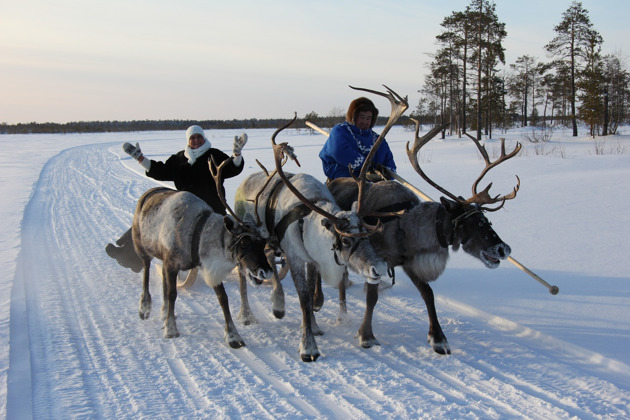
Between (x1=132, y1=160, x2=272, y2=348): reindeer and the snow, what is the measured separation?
0.31 meters

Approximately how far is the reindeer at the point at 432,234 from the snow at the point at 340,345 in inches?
24.5

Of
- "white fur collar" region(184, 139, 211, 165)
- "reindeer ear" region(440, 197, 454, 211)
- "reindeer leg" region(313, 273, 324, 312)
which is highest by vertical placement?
"white fur collar" region(184, 139, 211, 165)

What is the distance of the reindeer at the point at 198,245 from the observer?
4562 millimetres

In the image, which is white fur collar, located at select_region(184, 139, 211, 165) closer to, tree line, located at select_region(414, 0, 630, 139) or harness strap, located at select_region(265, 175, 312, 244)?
harness strap, located at select_region(265, 175, 312, 244)

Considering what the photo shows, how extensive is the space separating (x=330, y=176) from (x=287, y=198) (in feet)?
4.03

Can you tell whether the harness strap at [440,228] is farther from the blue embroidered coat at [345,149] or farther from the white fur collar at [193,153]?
the white fur collar at [193,153]

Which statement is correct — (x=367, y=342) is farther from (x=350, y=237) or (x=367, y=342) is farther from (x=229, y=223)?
(x=229, y=223)

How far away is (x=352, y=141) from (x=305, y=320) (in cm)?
229

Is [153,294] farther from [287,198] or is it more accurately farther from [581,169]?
[581,169]

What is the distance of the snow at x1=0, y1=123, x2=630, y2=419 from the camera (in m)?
3.58

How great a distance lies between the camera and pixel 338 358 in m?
4.47

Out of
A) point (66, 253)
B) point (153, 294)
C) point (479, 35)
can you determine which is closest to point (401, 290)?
point (153, 294)

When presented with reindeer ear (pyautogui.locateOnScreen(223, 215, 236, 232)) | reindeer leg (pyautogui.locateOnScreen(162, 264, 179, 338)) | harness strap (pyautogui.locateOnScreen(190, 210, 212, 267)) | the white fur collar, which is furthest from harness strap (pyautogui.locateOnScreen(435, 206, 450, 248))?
the white fur collar

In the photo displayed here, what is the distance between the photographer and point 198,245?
490cm
